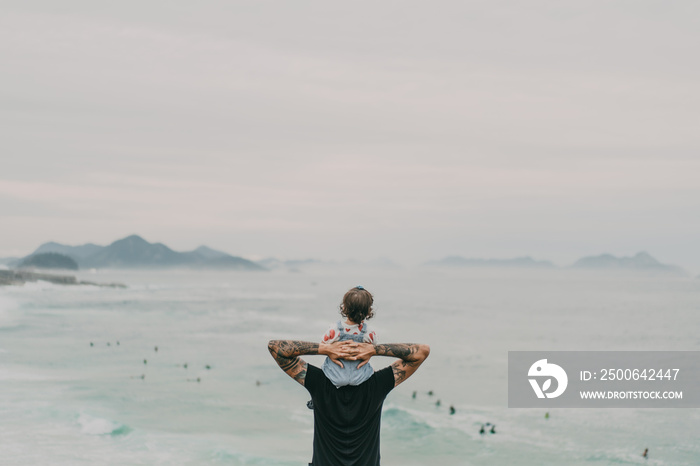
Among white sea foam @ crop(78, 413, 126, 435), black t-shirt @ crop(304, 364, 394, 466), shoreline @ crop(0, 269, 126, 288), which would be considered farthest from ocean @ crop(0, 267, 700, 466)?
shoreline @ crop(0, 269, 126, 288)

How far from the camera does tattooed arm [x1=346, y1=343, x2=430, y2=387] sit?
4.02 metres

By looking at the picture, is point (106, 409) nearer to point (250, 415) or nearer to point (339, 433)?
point (250, 415)

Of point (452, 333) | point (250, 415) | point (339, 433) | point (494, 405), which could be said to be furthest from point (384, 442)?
point (452, 333)

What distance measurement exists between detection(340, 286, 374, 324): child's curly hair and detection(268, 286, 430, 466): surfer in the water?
0.16 metres

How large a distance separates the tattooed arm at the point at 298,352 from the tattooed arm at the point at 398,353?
8cm

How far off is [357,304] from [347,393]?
0.56 meters

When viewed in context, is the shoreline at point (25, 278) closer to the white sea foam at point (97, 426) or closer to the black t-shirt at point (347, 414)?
the white sea foam at point (97, 426)

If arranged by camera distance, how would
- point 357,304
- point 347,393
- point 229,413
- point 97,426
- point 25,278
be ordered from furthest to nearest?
point 25,278
point 229,413
point 97,426
point 347,393
point 357,304

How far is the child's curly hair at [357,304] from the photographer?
3.98 metres

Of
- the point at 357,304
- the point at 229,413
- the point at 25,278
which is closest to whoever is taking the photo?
the point at 357,304

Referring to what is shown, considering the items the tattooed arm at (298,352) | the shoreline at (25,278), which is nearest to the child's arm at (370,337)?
the tattooed arm at (298,352)

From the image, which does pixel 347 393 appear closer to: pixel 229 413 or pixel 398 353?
pixel 398 353

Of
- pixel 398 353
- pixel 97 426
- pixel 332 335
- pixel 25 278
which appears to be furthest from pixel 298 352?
pixel 25 278

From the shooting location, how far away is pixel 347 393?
4086mm
